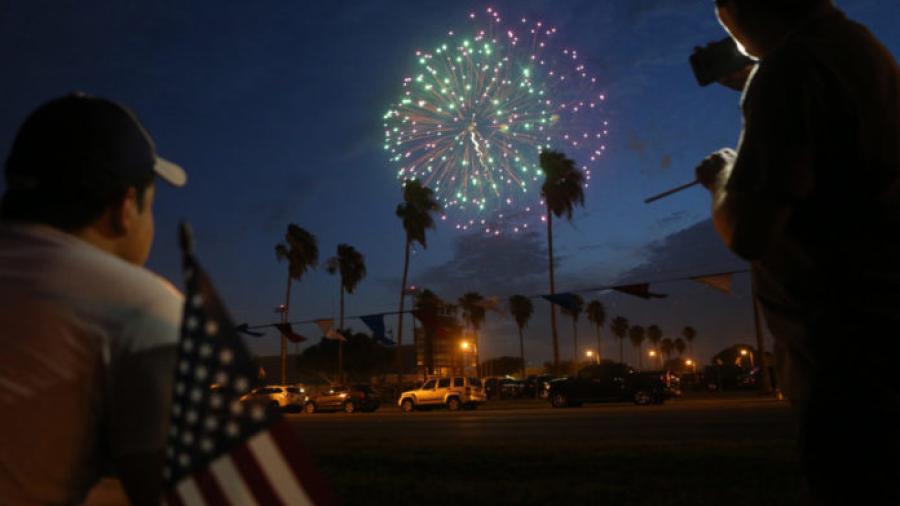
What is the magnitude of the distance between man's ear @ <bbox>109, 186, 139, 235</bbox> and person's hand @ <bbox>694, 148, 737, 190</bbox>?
1.45m

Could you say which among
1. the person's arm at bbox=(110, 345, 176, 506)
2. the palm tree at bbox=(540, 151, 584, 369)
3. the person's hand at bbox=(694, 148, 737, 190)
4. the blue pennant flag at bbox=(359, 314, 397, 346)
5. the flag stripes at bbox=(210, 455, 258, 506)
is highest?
the palm tree at bbox=(540, 151, 584, 369)

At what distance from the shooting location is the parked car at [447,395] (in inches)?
1200

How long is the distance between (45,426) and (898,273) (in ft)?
5.59

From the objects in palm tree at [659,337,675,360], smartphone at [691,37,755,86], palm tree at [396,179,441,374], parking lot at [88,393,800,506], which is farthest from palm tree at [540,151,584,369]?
palm tree at [659,337,675,360]

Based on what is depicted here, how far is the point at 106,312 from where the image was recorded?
113cm

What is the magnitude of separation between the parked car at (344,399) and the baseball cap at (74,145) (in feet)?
106

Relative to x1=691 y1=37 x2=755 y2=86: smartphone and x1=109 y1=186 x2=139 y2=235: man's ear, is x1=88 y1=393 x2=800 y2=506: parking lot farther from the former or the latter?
x1=109 y1=186 x2=139 y2=235: man's ear

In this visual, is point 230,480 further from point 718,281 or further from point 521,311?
point 521,311

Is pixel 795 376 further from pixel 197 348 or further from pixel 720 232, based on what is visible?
pixel 197 348

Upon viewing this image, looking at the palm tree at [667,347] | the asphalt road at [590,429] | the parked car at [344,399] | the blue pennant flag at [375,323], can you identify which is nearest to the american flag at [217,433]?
the asphalt road at [590,429]

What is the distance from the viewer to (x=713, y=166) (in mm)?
1868

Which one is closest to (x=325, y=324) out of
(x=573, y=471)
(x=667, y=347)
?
(x=573, y=471)

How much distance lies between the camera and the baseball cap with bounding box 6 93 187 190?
127 cm

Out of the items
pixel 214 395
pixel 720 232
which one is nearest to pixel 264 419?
pixel 214 395
